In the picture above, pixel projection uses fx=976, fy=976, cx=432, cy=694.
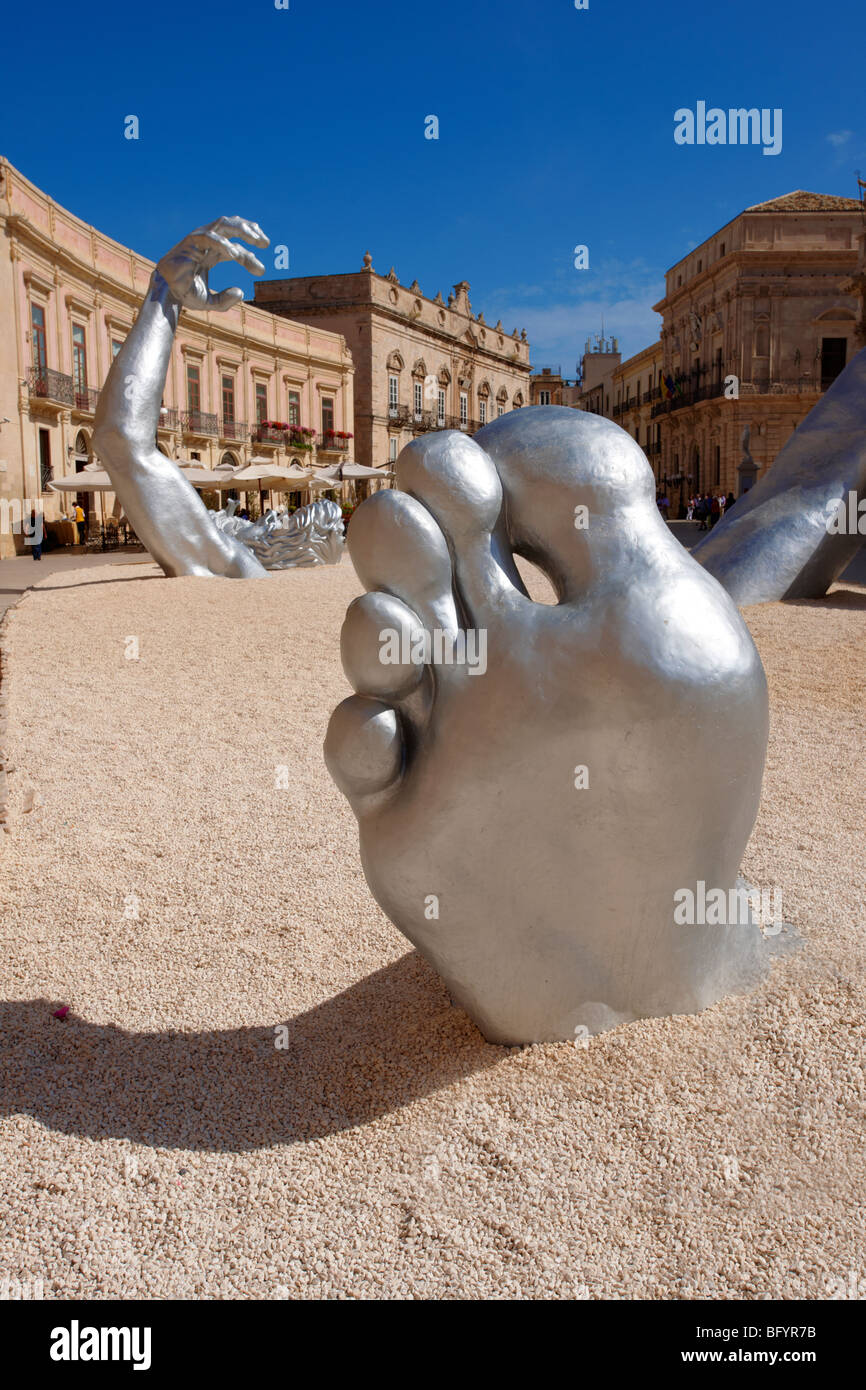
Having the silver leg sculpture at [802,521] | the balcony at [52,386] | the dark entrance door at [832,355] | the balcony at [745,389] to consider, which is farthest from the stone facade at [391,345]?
the silver leg sculpture at [802,521]

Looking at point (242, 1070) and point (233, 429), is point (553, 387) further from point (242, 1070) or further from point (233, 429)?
point (242, 1070)

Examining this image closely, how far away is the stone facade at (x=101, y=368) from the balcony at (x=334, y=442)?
2.0 inches

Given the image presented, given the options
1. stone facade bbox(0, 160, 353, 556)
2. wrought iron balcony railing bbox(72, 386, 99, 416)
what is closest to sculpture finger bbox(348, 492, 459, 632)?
stone facade bbox(0, 160, 353, 556)

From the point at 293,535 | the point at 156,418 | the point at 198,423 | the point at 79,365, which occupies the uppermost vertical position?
the point at 79,365

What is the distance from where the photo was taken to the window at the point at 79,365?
896 inches

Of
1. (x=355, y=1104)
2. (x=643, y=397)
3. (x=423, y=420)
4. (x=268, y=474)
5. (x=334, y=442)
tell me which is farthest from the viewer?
(x=643, y=397)

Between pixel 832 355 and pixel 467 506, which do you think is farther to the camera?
pixel 832 355

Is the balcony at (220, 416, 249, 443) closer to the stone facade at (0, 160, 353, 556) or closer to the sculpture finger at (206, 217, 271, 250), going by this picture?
the stone facade at (0, 160, 353, 556)

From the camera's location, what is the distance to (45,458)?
21.5m

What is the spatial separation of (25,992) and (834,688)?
13.8 feet

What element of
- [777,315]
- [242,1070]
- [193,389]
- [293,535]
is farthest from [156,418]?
[777,315]

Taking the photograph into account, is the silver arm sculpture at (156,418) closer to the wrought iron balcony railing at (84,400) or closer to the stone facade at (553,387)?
the wrought iron balcony railing at (84,400)

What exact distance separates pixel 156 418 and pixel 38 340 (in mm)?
14541

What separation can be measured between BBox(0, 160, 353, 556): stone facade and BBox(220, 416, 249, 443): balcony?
0.04 metres
